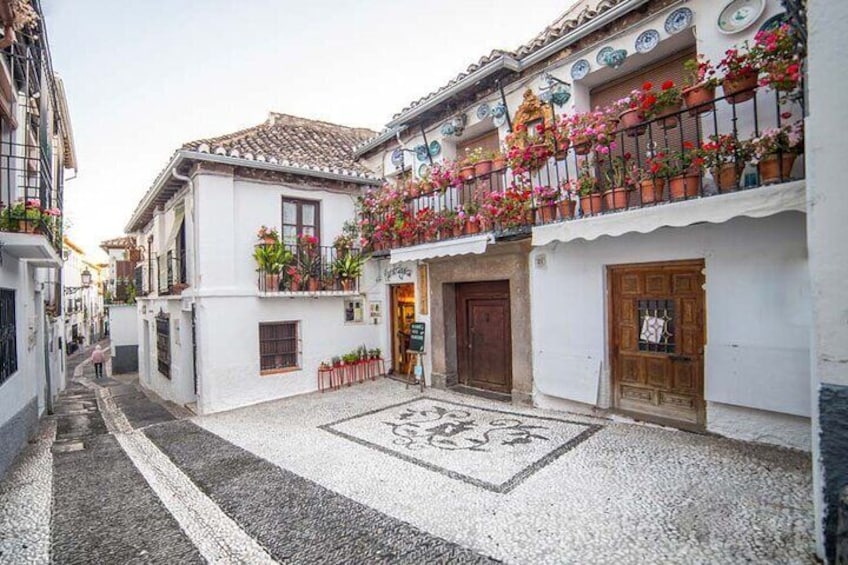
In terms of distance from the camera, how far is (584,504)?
14.7 feet


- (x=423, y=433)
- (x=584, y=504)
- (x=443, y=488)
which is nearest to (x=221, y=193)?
(x=423, y=433)

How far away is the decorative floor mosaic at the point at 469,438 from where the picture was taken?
216 inches

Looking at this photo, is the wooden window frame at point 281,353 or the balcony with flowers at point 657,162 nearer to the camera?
the balcony with flowers at point 657,162

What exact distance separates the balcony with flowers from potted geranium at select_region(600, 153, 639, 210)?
2cm

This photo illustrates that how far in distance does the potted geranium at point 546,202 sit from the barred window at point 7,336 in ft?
27.9

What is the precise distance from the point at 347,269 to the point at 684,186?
7.95 metres

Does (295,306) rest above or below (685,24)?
below

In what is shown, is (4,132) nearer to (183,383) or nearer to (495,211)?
(183,383)

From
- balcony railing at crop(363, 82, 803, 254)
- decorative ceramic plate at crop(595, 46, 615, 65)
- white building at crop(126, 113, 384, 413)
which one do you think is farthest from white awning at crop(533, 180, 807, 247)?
white building at crop(126, 113, 384, 413)

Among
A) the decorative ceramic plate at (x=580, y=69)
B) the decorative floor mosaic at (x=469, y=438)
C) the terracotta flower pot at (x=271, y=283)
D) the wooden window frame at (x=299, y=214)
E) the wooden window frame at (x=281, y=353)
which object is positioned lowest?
the decorative floor mosaic at (x=469, y=438)

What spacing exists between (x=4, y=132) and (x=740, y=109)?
11.7 metres

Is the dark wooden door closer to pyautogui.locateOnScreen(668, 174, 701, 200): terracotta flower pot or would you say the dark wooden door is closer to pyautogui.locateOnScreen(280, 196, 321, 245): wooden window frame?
pyautogui.locateOnScreen(668, 174, 701, 200): terracotta flower pot

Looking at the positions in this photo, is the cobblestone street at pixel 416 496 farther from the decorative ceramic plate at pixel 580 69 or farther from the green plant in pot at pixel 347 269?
the decorative ceramic plate at pixel 580 69

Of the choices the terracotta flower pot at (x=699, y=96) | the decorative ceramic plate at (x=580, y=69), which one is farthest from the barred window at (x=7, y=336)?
the terracotta flower pot at (x=699, y=96)
